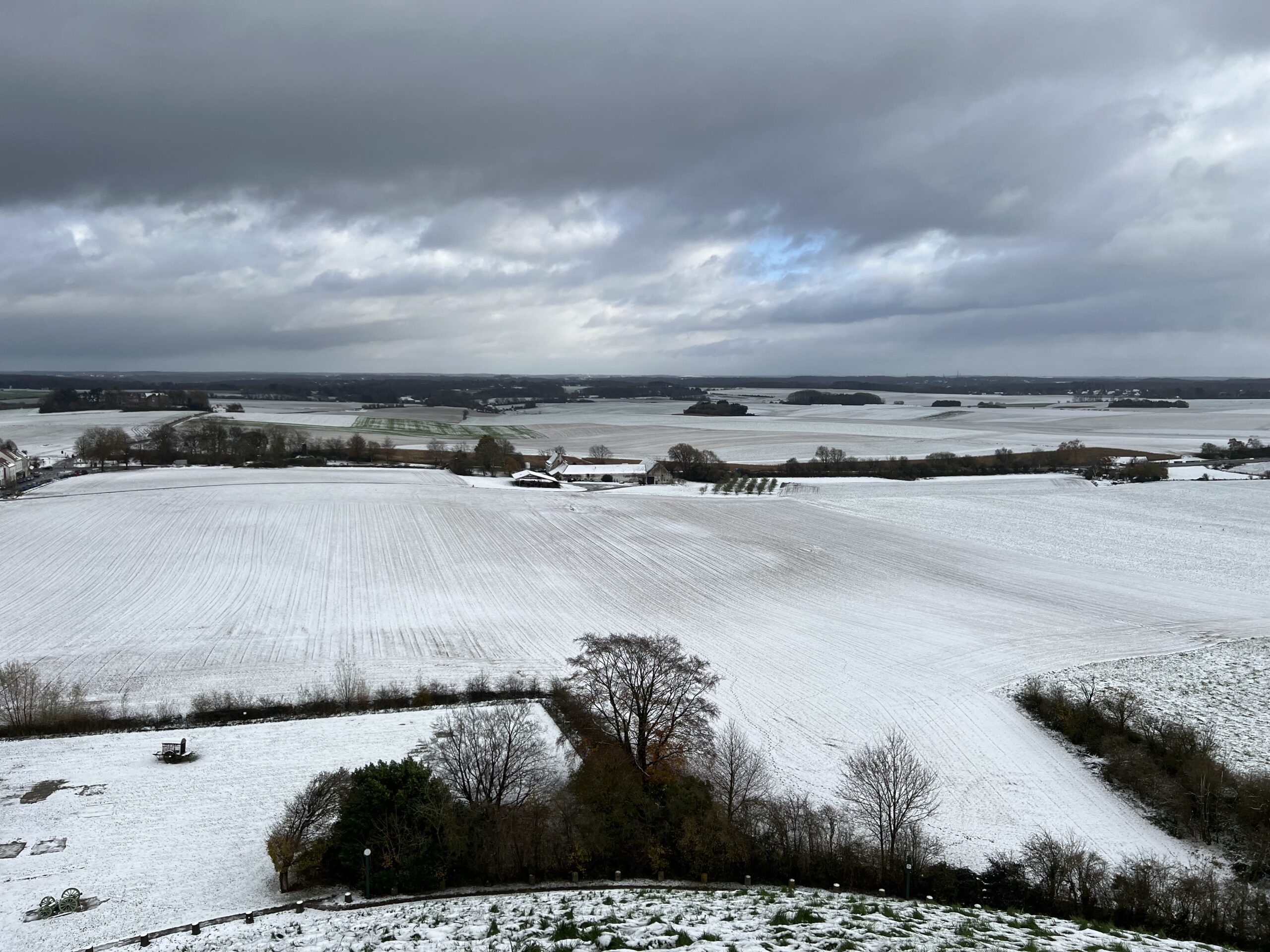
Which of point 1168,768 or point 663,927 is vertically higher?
point 663,927

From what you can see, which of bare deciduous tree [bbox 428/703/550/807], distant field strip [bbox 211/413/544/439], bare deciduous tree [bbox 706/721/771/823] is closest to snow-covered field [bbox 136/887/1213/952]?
bare deciduous tree [bbox 706/721/771/823]

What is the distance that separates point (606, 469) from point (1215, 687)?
59793mm

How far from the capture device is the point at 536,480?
7312 cm

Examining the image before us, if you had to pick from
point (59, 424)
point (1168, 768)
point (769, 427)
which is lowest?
point (1168, 768)

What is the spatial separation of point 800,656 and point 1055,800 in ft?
35.6

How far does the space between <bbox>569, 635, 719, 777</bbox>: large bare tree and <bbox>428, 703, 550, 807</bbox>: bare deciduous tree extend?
2.30 m

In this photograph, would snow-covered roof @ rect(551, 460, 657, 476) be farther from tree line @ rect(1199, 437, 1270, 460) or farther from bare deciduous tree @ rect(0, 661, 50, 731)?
tree line @ rect(1199, 437, 1270, 460)

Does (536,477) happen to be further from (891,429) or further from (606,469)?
(891,429)

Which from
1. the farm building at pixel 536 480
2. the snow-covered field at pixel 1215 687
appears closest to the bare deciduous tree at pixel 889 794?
the snow-covered field at pixel 1215 687

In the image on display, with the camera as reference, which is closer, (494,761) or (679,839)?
(679,839)

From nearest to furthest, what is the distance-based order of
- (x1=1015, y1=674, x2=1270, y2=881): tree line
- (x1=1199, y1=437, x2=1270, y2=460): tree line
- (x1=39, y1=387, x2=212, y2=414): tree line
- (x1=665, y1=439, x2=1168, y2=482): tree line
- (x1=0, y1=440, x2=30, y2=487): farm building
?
(x1=1015, y1=674, x2=1270, y2=881): tree line → (x1=0, y1=440, x2=30, y2=487): farm building → (x1=665, y1=439, x2=1168, y2=482): tree line → (x1=1199, y1=437, x2=1270, y2=460): tree line → (x1=39, y1=387, x2=212, y2=414): tree line

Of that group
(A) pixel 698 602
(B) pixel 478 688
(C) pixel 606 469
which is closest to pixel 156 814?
(B) pixel 478 688

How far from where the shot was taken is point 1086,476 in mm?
78625

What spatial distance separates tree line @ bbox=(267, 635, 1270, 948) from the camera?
15.3 m
